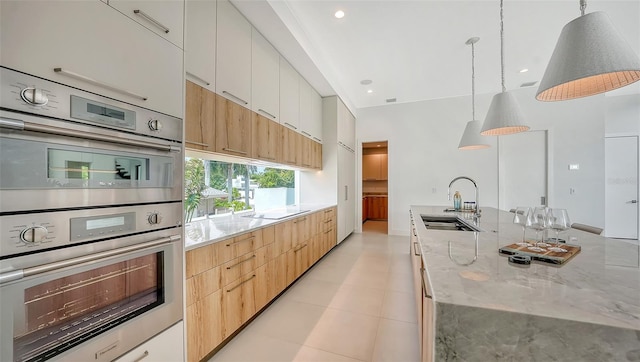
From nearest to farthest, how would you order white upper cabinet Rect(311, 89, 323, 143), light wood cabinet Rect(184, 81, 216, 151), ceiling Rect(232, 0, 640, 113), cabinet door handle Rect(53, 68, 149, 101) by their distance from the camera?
cabinet door handle Rect(53, 68, 149, 101), light wood cabinet Rect(184, 81, 216, 151), ceiling Rect(232, 0, 640, 113), white upper cabinet Rect(311, 89, 323, 143)

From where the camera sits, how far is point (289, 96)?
3.24m

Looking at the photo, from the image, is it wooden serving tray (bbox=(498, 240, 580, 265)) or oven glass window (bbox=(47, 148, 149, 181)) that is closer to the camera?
oven glass window (bbox=(47, 148, 149, 181))

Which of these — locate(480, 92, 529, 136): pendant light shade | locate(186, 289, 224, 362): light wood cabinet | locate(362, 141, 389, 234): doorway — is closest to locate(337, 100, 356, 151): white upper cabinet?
locate(362, 141, 389, 234): doorway

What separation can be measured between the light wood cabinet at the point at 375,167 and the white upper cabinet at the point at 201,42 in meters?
6.56

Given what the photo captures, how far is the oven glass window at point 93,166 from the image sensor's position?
868 millimetres

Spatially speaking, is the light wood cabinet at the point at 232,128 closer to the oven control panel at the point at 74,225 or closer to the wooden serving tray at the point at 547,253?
the oven control panel at the point at 74,225

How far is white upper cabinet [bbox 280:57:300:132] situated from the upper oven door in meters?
2.00

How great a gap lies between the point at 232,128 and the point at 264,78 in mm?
862

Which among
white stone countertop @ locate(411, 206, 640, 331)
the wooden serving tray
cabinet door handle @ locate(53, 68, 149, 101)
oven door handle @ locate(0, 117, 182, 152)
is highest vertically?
cabinet door handle @ locate(53, 68, 149, 101)

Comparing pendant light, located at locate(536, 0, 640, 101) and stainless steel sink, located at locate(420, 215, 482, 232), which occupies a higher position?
pendant light, located at locate(536, 0, 640, 101)

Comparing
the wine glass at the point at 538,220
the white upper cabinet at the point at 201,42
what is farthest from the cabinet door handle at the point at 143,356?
the wine glass at the point at 538,220

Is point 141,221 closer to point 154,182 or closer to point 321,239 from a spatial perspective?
point 154,182

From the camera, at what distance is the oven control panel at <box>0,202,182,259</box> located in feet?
2.49

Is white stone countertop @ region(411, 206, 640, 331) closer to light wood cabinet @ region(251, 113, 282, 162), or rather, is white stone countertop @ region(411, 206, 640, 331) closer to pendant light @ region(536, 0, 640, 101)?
pendant light @ region(536, 0, 640, 101)
